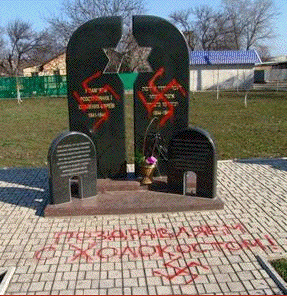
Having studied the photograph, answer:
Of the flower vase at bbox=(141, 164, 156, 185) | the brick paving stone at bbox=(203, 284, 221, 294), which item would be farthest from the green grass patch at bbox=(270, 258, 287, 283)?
the flower vase at bbox=(141, 164, 156, 185)

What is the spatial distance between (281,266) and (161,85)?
353 cm

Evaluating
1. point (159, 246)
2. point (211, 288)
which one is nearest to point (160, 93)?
point (159, 246)

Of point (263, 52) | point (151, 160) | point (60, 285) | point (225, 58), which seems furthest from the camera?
point (263, 52)

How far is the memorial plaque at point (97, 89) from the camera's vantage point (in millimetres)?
6027

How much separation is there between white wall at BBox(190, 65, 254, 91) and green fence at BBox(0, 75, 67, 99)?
14.5 metres

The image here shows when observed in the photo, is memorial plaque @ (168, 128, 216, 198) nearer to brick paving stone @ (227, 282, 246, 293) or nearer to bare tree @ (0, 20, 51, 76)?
brick paving stone @ (227, 282, 246, 293)

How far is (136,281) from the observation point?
3.74 meters

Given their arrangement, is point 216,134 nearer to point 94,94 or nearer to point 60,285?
point 94,94

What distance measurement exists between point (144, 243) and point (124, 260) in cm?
45

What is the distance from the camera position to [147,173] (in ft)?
20.3

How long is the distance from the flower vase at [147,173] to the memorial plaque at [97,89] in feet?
1.92

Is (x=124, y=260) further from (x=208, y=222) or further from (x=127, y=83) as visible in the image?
(x=127, y=83)

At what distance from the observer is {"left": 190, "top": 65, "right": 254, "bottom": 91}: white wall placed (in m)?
39.8

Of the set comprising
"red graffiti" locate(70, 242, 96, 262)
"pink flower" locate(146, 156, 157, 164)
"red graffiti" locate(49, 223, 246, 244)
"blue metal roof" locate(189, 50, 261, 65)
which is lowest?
"red graffiti" locate(70, 242, 96, 262)
